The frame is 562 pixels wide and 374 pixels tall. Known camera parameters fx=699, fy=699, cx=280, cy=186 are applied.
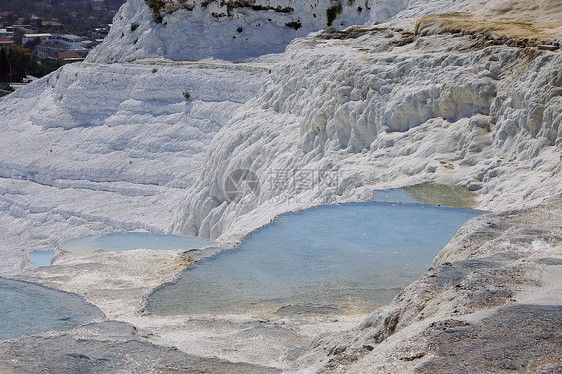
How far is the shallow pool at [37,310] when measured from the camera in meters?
4.54

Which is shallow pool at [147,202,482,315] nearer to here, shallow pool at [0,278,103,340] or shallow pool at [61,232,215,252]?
shallow pool at [0,278,103,340]

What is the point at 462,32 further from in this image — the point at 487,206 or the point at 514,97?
the point at 487,206

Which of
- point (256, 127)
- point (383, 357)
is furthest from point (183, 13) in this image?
point (383, 357)

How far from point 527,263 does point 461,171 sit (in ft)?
14.3

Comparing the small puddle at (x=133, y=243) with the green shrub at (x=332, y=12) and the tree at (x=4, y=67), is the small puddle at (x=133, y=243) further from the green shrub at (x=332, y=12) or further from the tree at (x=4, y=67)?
the tree at (x=4, y=67)

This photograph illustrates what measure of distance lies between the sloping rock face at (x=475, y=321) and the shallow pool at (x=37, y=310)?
1.90 metres

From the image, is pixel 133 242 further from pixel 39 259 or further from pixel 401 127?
pixel 401 127

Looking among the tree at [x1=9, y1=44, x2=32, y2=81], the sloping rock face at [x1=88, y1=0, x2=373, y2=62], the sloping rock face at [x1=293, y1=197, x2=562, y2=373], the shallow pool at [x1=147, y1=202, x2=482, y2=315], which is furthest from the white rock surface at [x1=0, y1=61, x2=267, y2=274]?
the tree at [x1=9, y1=44, x2=32, y2=81]

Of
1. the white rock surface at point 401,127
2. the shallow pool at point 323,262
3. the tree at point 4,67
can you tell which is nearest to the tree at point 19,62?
the tree at point 4,67

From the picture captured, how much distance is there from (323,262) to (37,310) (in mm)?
2223

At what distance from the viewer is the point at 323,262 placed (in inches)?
225

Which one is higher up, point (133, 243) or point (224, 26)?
point (224, 26)

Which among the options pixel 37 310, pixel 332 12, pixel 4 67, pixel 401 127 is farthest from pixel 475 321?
pixel 4 67

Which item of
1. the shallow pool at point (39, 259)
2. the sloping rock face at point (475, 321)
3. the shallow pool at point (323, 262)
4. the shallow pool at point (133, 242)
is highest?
the sloping rock face at point (475, 321)
